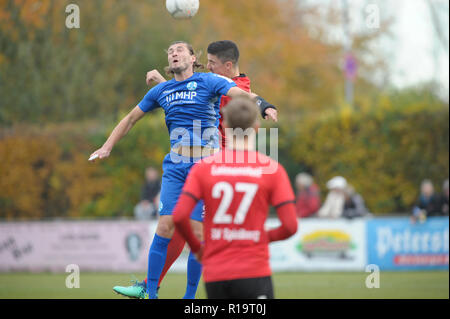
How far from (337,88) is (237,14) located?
6.76 metres

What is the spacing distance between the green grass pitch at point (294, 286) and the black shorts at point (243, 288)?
5004 mm

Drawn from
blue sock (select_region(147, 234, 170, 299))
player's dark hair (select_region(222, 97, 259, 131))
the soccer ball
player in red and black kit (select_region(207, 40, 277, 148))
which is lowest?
blue sock (select_region(147, 234, 170, 299))

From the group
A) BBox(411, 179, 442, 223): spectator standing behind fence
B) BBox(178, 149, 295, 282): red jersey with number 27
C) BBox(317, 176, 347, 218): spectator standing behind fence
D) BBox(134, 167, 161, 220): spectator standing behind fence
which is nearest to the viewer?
BBox(178, 149, 295, 282): red jersey with number 27

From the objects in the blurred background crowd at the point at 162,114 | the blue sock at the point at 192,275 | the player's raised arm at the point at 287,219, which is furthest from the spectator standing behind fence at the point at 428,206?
the player's raised arm at the point at 287,219

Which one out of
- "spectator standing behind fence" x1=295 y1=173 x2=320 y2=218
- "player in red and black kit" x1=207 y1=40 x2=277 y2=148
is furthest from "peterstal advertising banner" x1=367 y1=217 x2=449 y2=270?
"player in red and black kit" x1=207 y1=40 x2=277 y2=148

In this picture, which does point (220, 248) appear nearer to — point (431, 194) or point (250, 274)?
point (250, 274)

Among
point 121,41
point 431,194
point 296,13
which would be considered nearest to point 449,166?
point 431,194

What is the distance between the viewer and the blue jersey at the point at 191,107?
6961mm

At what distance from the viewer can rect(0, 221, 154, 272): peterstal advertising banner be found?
16.2 meters

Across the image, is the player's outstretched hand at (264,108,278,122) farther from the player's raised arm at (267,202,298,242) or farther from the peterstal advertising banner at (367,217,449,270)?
the peterstal advertising banner at (367,217,449,270)

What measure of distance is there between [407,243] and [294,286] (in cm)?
446

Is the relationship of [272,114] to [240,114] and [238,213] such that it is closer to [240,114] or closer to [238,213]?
[240,114]

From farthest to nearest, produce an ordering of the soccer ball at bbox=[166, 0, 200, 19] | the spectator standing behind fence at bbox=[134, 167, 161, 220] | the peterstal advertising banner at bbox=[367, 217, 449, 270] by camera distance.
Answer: the spectator standing behind fence at bbox=[134, 167, 161, 220]
the peterstal advertising banner at bbox=[367, 217, 449, 270]
the soccer ball at bbox=[166, 0, 200, 19]

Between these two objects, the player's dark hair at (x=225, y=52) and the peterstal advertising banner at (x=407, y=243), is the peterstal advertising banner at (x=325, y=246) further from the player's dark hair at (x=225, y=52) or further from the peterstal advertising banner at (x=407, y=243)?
the player's dark hair at (x=225, y=52)
